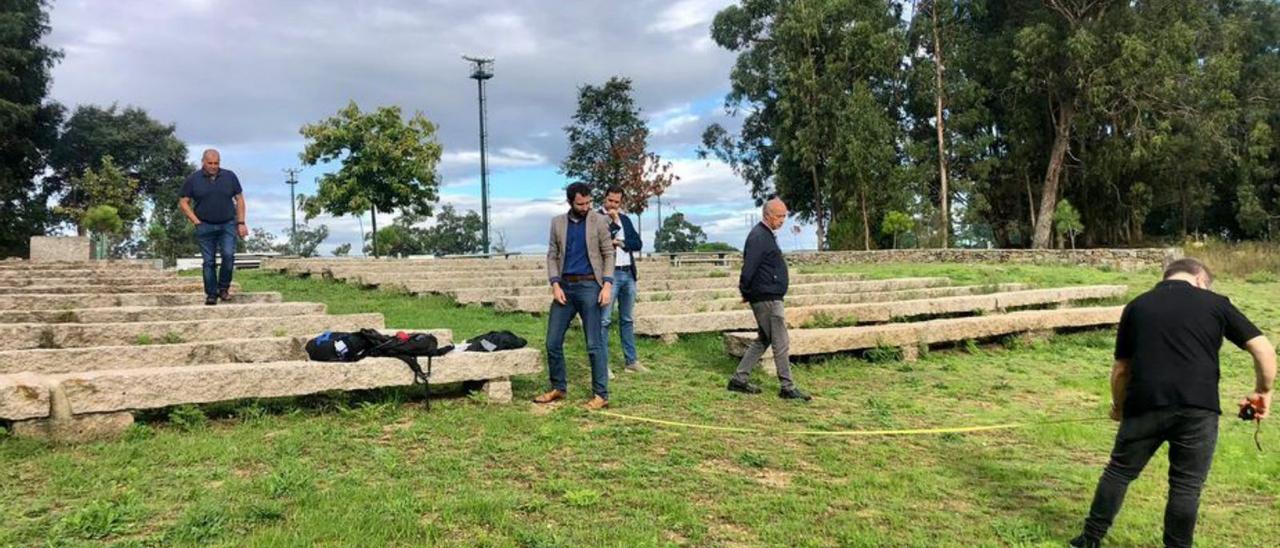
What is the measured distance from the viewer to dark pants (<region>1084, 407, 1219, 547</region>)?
345 centimetres

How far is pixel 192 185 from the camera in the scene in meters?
8.10

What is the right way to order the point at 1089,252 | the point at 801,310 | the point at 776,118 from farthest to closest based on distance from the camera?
the point at 776,118 → the point at 1089,252 → the point at 801,310

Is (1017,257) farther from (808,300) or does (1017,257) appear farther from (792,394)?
(792,394)

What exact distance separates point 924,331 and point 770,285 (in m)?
3.45

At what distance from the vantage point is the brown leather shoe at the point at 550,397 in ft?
19.6

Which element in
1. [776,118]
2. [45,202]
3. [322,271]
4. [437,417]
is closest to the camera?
[437,417]

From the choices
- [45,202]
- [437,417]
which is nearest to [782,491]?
A: [437,417]

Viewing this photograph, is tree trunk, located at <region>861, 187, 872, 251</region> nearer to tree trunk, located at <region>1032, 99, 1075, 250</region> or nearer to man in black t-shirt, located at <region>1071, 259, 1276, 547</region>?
tree trunk, located at <region>1032, 99, 1075, 250</region>

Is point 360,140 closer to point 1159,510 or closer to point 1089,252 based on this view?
point 1089,252

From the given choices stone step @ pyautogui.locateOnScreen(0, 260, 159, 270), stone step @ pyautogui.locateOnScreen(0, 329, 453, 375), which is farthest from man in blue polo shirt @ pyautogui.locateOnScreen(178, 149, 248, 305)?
stone step @ pyautogui.locateOnScreen(0, 260, 159, 270)

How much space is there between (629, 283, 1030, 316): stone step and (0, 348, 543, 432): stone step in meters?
4.29

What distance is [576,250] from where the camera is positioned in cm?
593

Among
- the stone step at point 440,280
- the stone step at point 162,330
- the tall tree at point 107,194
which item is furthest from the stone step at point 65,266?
the tall tree at point 107,194

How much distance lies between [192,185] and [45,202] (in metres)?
44.5
